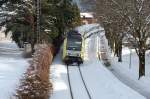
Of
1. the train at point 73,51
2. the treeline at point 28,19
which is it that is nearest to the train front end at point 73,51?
the train at point 73,51

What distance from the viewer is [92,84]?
34.5 meters

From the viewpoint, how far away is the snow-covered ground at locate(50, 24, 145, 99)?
94.5 feet

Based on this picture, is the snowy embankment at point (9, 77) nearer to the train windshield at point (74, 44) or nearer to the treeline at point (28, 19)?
the train windshield at point (74, 44)

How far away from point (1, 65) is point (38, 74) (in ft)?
55.7

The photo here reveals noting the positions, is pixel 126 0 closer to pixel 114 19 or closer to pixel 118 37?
pixel 114 19

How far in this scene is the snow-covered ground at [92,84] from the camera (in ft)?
94.5

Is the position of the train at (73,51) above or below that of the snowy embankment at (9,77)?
above

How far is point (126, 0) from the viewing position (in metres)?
37.5

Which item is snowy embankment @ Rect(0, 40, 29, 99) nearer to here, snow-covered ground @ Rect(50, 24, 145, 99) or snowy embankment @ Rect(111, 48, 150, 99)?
snow-covered ground @ Rect(50, 24, 145, 99)

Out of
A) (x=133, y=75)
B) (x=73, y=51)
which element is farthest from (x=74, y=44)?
(x=133, y=75)

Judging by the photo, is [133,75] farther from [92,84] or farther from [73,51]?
[73,51]

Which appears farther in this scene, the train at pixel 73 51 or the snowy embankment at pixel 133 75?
the train at pixel 73 51

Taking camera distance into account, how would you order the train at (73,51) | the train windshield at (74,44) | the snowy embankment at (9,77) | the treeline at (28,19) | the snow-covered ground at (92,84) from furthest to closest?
the treeline at (28,19) < the train windshield at (74,44) < the train at (73,51) < the snow-covered ground at (92,84) < the snowy embankment at (9,77)

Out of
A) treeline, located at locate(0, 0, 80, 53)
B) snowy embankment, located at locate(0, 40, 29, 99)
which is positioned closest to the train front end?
treeline, located at locate(0, 0, 80, 53)
